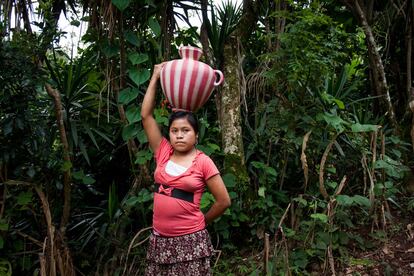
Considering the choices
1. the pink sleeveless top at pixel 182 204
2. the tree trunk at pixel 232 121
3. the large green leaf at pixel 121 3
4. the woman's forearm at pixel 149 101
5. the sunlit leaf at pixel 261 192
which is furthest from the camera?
the tree trunk at pixel 232 121

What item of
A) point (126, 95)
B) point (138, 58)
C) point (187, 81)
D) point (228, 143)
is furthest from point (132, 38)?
point (187, 81)

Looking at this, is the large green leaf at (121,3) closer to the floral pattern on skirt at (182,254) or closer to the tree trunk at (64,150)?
the tree trunk at (64,150)

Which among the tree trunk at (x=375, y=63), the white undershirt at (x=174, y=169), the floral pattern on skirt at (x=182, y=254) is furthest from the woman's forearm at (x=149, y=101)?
the tree trunk at (x=375, y=63)

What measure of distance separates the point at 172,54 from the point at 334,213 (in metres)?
1.92

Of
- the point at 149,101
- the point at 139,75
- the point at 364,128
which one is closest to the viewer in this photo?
the point at 149,101

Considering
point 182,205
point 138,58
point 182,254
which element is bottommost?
point 182,254

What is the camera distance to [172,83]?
7.89ft

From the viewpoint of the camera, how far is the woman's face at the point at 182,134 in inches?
94.3

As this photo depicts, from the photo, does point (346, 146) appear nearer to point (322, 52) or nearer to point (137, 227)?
point (322, 52)

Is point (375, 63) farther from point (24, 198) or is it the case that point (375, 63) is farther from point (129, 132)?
point (24, 198)

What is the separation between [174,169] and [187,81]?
433 millimetres

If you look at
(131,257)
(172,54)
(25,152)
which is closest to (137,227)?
(131,257)

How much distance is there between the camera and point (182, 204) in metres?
2.34

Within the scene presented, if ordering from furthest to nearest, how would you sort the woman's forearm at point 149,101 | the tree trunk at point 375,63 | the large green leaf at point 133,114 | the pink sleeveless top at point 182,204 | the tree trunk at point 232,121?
1. the tree trunk at point 375,63
2. the tree trunk at point 232,121
3. the large green leaf at point 133,114
4. the woman's forearm at point 149,101
5. the pink sleeveless top at point 182,204
